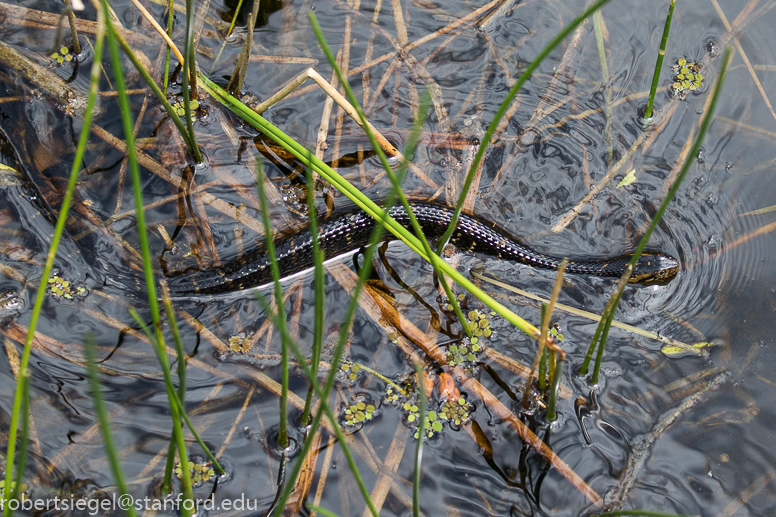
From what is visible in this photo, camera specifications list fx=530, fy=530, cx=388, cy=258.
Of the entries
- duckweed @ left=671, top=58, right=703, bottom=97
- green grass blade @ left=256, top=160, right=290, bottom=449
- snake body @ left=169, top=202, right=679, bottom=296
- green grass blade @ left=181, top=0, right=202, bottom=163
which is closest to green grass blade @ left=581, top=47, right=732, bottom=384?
snake body @ left=169, top=202, right=679, bottom=296

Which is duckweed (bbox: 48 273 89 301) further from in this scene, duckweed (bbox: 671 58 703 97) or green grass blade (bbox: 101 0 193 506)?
duckweed (bbox: 671 58 703 97)

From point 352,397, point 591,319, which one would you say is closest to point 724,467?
point 591,319

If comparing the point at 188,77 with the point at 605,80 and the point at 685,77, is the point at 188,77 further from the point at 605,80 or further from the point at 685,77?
the point at 685,77

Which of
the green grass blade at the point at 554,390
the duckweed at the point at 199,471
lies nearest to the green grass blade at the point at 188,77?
the duckweed at the point at 199,471

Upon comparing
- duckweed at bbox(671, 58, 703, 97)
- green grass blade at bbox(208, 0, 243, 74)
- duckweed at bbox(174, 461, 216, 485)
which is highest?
duckweed at bbox(671, 58, 703, 97)

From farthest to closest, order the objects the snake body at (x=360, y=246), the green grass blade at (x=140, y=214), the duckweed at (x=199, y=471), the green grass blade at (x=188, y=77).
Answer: the snake body at (x=360, y=246), the green grass blade at (x=188, y=77), the duckweed at (x=199, y=471), the green grass blade at (x=140, y=214)

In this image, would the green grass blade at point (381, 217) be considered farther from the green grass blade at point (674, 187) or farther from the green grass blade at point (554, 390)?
the green grass blade at point (674, 187)

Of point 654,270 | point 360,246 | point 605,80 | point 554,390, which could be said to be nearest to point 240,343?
point 360,246

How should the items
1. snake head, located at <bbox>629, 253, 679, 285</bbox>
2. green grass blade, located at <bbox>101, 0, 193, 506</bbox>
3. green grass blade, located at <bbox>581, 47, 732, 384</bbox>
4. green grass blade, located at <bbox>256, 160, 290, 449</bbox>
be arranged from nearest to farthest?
green grass blade, located at <bbox>101, 0, 193, 506</bbox>, green grass blade, located at <bbox>581, 47, 732, 384</bbox>, green grass blade, located at <bbox>256, 160, 290, 449</bbox>, snake head, located at <bbox>629, 253, 679, 285</bbox>
